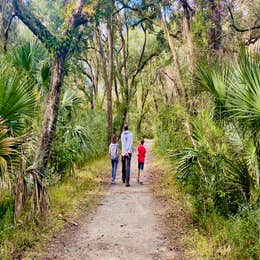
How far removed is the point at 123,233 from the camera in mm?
6652

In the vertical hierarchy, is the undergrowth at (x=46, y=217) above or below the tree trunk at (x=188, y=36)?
below

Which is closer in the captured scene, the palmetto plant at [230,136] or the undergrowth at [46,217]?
the undergrowth at [46,217]

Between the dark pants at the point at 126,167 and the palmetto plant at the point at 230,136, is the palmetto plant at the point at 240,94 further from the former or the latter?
the dark pants at the point at 126,167

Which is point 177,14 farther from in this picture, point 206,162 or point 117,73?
point 117,73

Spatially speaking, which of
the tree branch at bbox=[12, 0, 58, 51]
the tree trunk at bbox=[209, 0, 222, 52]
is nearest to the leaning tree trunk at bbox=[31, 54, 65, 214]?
the tree branch at bbox=[12, 0, 58, 51]

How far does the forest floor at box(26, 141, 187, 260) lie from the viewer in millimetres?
5695

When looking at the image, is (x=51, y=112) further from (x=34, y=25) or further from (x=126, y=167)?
(x=126, y=167)

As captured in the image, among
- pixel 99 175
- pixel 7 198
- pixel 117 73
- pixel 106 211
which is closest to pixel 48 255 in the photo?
pixel 7 198

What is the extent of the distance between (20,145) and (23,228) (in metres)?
1.48

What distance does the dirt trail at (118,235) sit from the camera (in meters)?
5.66

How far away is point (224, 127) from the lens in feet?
23.1

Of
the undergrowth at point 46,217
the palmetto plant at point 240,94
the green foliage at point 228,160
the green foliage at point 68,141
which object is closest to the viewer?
the green foliage at point 228,160

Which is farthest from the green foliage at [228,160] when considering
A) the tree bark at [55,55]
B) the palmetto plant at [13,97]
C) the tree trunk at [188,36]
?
the tree trunk at [188,36]

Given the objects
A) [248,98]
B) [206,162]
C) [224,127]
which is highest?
[248,98]
